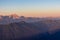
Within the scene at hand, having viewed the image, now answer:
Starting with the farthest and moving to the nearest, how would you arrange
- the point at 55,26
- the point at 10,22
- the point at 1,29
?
1. the point at 55,26
2. the point at 1,29
3. the point at 10,22

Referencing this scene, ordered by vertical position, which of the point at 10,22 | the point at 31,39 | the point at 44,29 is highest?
the point at 10,22

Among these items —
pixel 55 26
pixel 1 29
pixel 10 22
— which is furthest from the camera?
pixel 55 26

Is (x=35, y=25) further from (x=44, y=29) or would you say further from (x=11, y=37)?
(x=11, y=37)

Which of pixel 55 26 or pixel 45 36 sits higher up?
pixel 55 26

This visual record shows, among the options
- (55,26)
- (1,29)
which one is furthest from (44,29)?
(1,29)

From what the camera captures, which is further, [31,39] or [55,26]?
[55,26]

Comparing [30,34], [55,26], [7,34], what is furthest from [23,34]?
[55,26]
